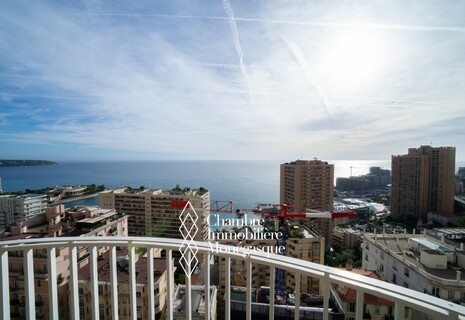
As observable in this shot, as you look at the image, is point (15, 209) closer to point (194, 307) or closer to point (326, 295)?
point (194, 307)

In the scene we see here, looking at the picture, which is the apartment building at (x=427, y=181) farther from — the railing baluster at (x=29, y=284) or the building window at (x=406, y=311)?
the railing baluster at (x=29, y=284)

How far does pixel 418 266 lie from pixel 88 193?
53.1m

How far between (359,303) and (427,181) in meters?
38.9

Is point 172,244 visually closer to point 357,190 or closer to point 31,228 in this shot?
point 31,228

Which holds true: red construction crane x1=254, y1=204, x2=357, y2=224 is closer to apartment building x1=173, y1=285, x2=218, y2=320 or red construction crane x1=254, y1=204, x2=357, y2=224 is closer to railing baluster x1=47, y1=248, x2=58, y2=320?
apartment building x1=173, y1=285, x2=218, y2=320

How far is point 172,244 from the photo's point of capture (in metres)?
1.21

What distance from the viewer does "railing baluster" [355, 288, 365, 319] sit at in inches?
34.0

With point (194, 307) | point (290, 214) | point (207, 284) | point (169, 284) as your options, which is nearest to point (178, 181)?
point (290, 214)

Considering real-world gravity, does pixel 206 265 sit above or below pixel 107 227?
above

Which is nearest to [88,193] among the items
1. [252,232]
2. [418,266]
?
[252,232]

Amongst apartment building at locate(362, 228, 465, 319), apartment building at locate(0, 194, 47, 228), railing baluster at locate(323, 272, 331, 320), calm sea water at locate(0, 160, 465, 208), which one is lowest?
calm sea water at locate(0, 160, 465, 208)

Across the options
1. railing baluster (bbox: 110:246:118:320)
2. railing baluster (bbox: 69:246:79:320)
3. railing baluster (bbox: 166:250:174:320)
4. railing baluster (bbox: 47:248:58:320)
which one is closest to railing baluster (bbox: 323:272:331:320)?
railing baluster (bbox: 166:250:174:320)

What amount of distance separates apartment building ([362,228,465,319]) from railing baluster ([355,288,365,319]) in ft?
28.3

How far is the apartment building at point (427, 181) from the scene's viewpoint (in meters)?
29.5
